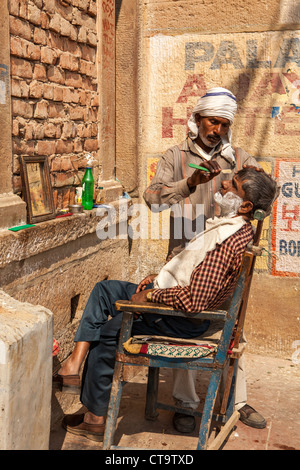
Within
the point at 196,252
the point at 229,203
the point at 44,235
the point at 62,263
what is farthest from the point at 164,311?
the point at 62,263

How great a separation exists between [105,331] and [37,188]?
3.11ft

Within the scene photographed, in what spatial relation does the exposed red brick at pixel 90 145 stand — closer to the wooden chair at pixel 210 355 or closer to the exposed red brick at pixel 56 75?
the exposed red brick at pixel 56 75

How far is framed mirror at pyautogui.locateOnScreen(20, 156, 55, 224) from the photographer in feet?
10.9

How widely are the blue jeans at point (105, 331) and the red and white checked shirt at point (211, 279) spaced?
0.20 metres

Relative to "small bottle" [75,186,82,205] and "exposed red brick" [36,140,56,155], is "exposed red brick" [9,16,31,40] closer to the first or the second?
"exposed red brick" [36,140,56,155]

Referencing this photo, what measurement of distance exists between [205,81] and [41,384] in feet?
9.79

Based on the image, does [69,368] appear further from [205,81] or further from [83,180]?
[205,81]

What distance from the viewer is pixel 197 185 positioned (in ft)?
12.1

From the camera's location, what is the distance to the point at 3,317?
2.44 metres

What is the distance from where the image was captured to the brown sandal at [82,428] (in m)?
3.28

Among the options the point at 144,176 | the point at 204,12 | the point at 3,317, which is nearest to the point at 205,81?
the point at 204,12

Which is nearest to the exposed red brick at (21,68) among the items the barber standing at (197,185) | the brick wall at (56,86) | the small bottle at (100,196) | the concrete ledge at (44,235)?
the brick wall at (56,86)

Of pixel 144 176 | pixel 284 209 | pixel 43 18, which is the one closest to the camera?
pixel 43 18

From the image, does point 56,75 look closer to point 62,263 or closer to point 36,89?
A: point 36,89
